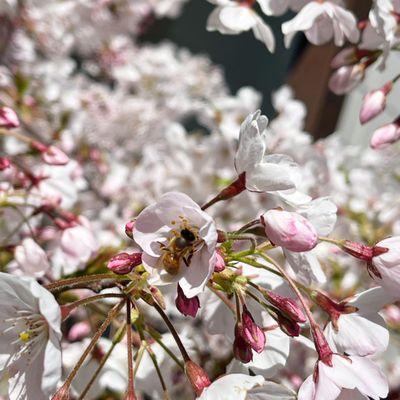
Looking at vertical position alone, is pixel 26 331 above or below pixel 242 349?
below

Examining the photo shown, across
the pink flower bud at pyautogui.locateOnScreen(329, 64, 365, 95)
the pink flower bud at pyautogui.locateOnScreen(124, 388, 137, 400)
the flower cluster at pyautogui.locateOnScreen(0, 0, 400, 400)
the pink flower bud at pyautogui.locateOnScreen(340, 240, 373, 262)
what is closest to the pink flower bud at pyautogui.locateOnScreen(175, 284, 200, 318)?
the flower cluster at pyautogui.locateOnScreen(0, 0, 400, 400)

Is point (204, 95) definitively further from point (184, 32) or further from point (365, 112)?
point (365, 112)

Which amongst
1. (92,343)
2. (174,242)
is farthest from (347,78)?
(92,343)

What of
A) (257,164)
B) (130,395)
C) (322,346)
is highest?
(257,164)

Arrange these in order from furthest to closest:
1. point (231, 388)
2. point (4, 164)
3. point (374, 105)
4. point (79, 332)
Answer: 1. point (79, 332)
2. point (374, 105)
3. point (4, 164)
4. point (231, 388)

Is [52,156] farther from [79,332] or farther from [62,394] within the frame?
[62,394]

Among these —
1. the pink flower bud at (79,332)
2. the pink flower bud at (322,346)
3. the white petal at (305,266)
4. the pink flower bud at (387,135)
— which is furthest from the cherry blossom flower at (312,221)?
the pink flower bud at (79,332)

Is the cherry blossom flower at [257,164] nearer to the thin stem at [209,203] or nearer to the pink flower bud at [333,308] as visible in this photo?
the thin stem at [209,203]

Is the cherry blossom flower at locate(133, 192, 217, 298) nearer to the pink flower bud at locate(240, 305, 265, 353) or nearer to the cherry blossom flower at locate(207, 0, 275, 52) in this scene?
the pink flower bud at locate(240, 305, 265, 353)
